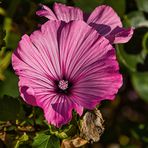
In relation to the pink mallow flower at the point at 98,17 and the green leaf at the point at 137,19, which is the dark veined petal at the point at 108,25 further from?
the green leaf at the point at 137,19

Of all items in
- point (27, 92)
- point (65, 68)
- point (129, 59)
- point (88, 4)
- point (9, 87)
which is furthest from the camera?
point (129, 59)

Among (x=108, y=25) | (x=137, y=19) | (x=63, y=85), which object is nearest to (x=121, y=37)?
(x=108, y=25)

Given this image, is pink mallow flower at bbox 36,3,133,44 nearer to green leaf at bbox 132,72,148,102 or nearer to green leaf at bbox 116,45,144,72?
green leaf at bbox 116,45,144,72

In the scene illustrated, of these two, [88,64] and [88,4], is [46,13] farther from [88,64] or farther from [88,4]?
[88,4]

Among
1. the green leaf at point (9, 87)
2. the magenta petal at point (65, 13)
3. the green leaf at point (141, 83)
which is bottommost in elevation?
the green leaf at point (141, 83)

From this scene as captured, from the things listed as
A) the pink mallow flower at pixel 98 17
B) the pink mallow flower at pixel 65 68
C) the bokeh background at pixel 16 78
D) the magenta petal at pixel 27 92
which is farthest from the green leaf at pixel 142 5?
the magenta petal at pixel 27 92

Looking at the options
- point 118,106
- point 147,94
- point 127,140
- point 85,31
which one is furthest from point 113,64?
point 118,106

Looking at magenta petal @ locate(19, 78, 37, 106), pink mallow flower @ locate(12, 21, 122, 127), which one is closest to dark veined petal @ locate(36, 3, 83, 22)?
pink mallow flower @ locate(12, 21, 122, 127)
